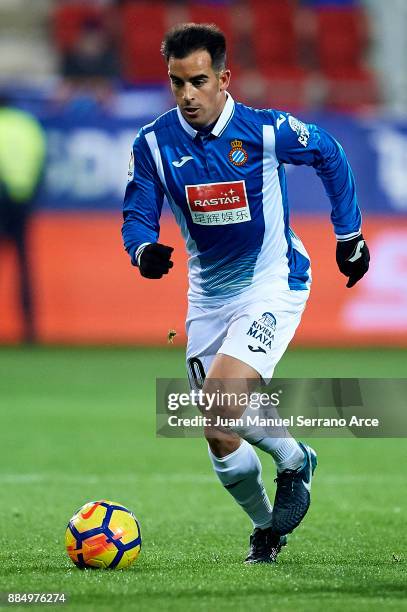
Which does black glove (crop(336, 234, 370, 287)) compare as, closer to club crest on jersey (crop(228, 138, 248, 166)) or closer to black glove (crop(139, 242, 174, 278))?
club crest on jersey (crop(228, 138, 248, 166))

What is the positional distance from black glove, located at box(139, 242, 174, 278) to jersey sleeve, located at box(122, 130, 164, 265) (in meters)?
0.18

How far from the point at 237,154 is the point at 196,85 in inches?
14.6

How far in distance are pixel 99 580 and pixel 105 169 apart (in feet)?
36.3

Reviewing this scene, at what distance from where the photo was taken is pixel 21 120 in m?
15.7

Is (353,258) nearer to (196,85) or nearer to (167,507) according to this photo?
(196,85)

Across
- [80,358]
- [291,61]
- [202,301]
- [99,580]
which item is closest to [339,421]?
[202,301]

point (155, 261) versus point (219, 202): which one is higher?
point (219, 202)

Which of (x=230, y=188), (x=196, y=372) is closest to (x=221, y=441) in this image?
(x=196, y=372)

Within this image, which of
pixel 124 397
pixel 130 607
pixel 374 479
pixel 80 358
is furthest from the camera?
pixel 80 358

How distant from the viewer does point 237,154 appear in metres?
5.67

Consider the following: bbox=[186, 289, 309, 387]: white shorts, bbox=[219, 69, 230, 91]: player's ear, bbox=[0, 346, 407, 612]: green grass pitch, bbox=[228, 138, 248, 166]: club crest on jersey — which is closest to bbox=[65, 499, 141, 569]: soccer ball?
bbox=[0, 346, 407, 612]: green grass pitch

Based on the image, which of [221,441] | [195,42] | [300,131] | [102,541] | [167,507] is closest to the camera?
[102,541]

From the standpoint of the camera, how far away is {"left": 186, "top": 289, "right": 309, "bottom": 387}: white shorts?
5527mm

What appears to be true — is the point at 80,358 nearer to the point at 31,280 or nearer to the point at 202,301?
the point at 31,280
